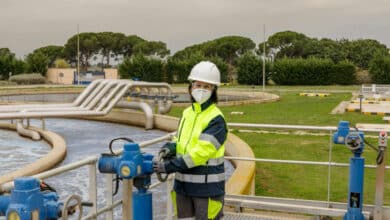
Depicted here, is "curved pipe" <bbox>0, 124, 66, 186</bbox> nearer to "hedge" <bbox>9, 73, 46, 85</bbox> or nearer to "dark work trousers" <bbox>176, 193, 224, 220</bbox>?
"dark work trousers" <bbox>176, 193, 224, 220</bbox>

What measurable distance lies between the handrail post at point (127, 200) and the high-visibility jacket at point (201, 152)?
0.30m

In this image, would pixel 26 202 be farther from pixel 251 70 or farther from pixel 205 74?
pixel 251 70

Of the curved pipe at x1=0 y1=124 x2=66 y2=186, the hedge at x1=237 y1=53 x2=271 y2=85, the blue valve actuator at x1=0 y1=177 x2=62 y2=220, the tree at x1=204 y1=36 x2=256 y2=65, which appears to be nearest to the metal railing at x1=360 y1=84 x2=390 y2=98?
the hedge at x1=237 y1=53 x2=271 y2=85

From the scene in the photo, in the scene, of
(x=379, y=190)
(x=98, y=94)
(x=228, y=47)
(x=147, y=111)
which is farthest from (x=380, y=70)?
(x=379, y=190)

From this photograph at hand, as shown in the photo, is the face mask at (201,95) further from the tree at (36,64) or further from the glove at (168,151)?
the tree at (36,64)

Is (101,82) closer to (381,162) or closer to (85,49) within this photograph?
(381,162)

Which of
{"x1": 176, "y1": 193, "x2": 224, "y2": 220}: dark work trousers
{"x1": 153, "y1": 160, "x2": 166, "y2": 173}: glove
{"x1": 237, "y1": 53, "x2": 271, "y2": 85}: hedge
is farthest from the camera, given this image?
{"x1": 237, "y1": 53, "x2": 271, "y2": 85}: hedge

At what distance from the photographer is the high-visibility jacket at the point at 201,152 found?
2615 mm

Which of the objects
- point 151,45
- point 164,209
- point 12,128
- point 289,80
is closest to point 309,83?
point 289,80

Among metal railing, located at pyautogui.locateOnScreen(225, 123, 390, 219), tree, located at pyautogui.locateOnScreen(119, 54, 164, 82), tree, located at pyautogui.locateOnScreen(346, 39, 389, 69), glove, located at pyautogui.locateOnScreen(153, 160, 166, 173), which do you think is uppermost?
tree, located at pyautogui.locateOnScreen(346, 39, 389, 69)

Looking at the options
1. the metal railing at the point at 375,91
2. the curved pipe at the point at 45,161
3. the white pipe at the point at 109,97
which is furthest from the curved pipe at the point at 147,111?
the metal railing at the point at 375,91

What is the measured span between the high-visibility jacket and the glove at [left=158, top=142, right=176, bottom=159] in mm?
35

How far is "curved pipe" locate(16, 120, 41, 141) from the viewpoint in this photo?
11612 millimetres

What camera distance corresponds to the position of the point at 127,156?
249 cm
